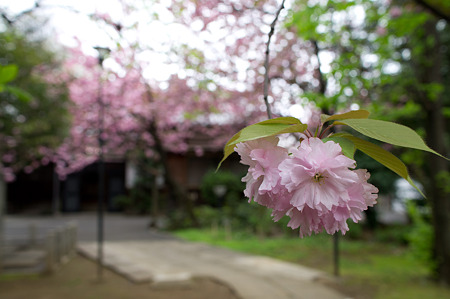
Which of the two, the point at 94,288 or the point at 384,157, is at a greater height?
the point at 384,157

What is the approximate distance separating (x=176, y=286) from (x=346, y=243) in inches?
256

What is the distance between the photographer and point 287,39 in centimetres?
834

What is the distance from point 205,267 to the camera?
7.50m

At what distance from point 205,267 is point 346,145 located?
7241mm

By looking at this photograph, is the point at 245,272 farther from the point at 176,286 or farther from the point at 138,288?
the point at 138,288

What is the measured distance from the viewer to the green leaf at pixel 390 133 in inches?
21.4

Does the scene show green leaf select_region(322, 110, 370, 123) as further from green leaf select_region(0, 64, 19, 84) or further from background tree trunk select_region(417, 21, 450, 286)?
background tree trunk select_region(417, 21, 450, 286)

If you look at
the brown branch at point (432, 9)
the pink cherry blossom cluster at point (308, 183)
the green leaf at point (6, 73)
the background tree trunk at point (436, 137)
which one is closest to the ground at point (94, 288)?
the background tree trunk at point (436, 137)

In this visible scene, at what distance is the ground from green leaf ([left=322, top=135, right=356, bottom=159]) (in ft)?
17.2

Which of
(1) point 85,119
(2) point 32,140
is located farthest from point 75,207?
(1) point 85,119

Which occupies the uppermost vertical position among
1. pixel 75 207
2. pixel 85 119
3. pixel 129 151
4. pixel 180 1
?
pixel 180 1

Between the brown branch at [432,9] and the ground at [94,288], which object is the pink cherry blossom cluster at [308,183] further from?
the ground at [94,288]

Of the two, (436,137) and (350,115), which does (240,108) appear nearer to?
(436,137)

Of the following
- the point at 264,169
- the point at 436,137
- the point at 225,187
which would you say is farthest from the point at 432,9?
the point at 225,187
